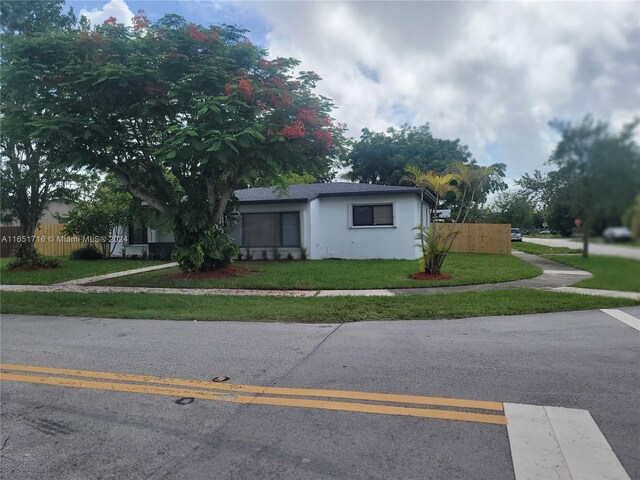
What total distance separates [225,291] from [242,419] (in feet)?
26.5

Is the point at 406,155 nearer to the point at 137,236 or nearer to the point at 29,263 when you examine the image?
the point at 29,263

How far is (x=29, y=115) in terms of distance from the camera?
10.8m

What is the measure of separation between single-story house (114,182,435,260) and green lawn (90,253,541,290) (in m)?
2.89

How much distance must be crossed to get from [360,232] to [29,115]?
12267mm

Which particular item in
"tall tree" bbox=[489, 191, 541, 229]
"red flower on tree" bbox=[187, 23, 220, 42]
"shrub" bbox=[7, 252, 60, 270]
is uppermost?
"red flower on tree" bbox=[187, 23, 220, 42]

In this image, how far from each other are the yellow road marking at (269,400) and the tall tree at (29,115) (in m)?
6.98

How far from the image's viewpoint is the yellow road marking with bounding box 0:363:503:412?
4.02 m

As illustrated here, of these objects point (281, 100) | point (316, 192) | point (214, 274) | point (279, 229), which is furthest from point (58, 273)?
point (281, 100)

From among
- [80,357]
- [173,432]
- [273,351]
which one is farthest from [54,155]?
[173,432]

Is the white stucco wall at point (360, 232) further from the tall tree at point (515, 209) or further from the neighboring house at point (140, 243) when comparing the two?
the tall tree at point (515, 209)

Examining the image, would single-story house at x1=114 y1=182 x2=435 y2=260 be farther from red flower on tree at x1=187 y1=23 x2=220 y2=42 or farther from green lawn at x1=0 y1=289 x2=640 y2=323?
red flower on tree at x1=187 y1=23 x2=220 y2=42

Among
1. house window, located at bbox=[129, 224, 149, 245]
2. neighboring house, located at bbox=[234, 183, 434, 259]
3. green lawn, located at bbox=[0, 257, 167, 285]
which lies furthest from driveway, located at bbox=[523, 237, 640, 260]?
house window, located at bbox=[129, 224, 149, 245]

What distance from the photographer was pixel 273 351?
5953 millimetres

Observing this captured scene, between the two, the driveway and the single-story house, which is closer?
the driveway
